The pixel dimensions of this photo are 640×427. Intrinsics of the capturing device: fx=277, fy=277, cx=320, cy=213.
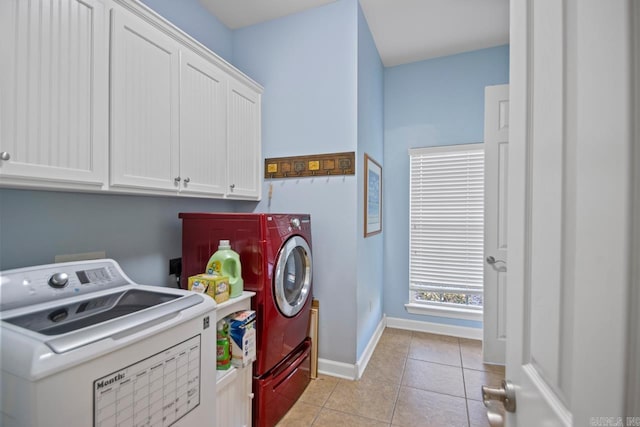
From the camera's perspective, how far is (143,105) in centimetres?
144

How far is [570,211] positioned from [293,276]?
1750 mm

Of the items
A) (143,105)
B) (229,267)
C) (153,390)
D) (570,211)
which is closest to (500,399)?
(570,211)

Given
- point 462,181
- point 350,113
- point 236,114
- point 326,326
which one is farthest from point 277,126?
point 462,181

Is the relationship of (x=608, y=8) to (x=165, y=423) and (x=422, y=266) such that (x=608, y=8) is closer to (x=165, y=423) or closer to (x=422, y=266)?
(x=165, y=423)

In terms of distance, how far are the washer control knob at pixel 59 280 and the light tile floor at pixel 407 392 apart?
143cm

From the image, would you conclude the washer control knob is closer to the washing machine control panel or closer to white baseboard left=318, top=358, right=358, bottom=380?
the washing machine control panel

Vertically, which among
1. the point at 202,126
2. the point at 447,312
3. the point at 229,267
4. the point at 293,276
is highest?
the point at 202,126

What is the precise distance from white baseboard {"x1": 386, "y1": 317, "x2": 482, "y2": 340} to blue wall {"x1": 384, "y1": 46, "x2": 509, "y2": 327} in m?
0.05

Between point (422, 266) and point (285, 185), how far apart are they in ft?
6.03

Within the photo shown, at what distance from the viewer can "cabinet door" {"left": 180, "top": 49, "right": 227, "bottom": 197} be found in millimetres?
1696

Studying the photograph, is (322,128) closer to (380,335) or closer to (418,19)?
(418,19)

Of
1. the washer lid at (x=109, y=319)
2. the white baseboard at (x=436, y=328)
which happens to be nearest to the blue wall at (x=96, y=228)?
the washer lid at (x=109, y=319)

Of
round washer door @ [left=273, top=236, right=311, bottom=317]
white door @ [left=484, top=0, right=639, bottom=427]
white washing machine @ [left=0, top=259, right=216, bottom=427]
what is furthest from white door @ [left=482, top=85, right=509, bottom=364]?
white washing machine @ [left=0, top=259, right=216, bottom=427]

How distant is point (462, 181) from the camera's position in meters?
2.96
